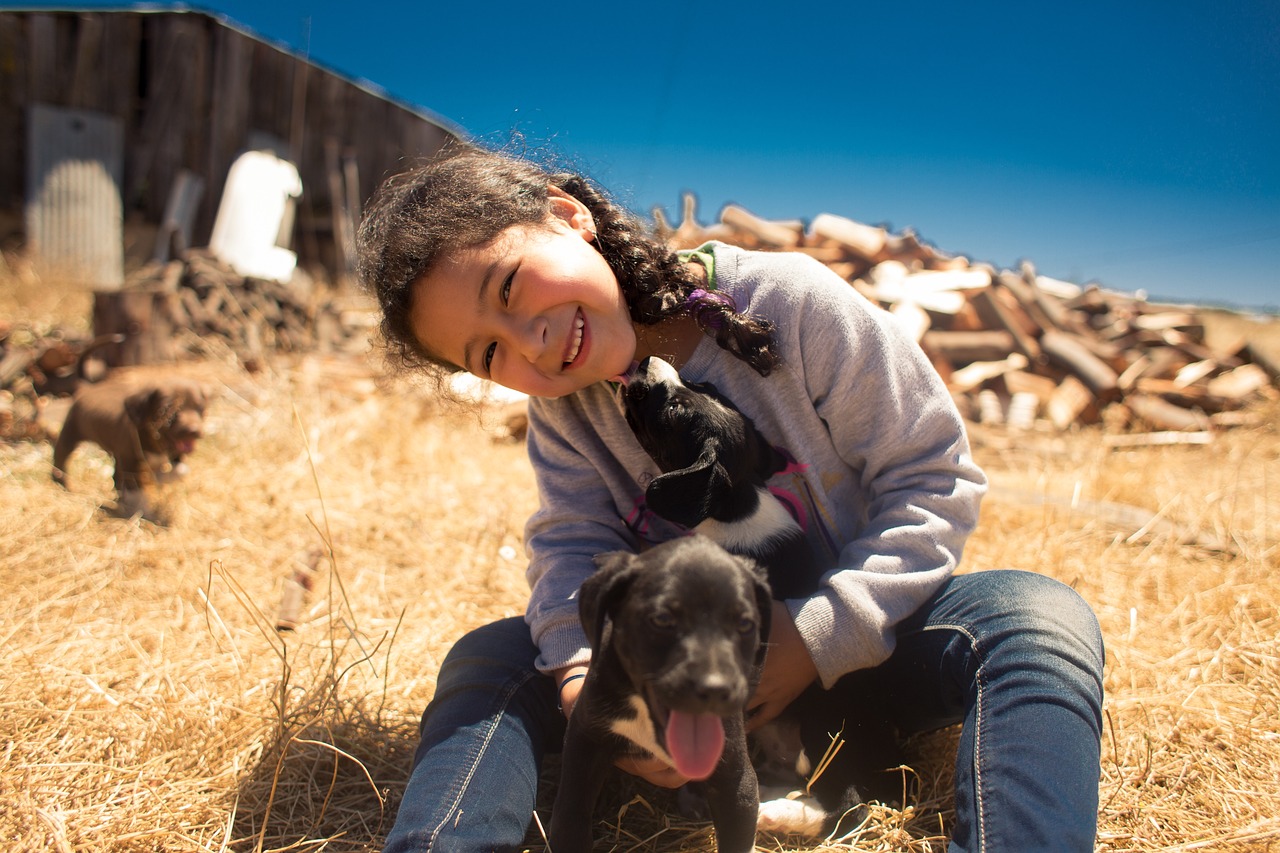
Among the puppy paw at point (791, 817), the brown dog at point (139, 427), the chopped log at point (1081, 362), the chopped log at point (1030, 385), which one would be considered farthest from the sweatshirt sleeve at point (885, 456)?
the chopped log at point (1081, 362)

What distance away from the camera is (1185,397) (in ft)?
23.1

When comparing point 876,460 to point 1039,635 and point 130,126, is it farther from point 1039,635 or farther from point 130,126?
point 130,126

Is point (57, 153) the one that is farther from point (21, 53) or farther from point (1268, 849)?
point (1268, 849)

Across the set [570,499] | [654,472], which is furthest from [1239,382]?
[570,499]

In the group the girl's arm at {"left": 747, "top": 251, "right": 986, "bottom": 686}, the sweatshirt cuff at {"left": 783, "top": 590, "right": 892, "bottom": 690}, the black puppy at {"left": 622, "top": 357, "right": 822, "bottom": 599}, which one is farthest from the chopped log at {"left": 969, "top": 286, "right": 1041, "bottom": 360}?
the sweatshirt cuff at {"left": 783, "top": 590, "right": 892, "bottom": 690}

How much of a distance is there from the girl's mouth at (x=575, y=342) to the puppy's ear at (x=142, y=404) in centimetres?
291

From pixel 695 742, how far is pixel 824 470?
956 millimetres

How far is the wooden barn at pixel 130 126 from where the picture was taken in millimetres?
10469

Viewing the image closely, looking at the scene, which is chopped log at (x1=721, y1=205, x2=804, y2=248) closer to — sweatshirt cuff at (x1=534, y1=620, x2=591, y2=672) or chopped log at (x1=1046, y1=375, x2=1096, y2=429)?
chopped log at (x1=1046, y1=375, x2=1096, y2=429)

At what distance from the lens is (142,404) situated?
393cm

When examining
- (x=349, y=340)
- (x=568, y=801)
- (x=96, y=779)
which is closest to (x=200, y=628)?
(x=96, y=779)

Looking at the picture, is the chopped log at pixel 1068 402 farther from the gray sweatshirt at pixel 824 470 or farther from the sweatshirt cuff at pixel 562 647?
Answer: the sweatshirt cuff at pixel 562 647

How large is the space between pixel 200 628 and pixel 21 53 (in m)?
11.4

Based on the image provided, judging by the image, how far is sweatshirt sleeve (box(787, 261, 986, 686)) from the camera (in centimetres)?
189
